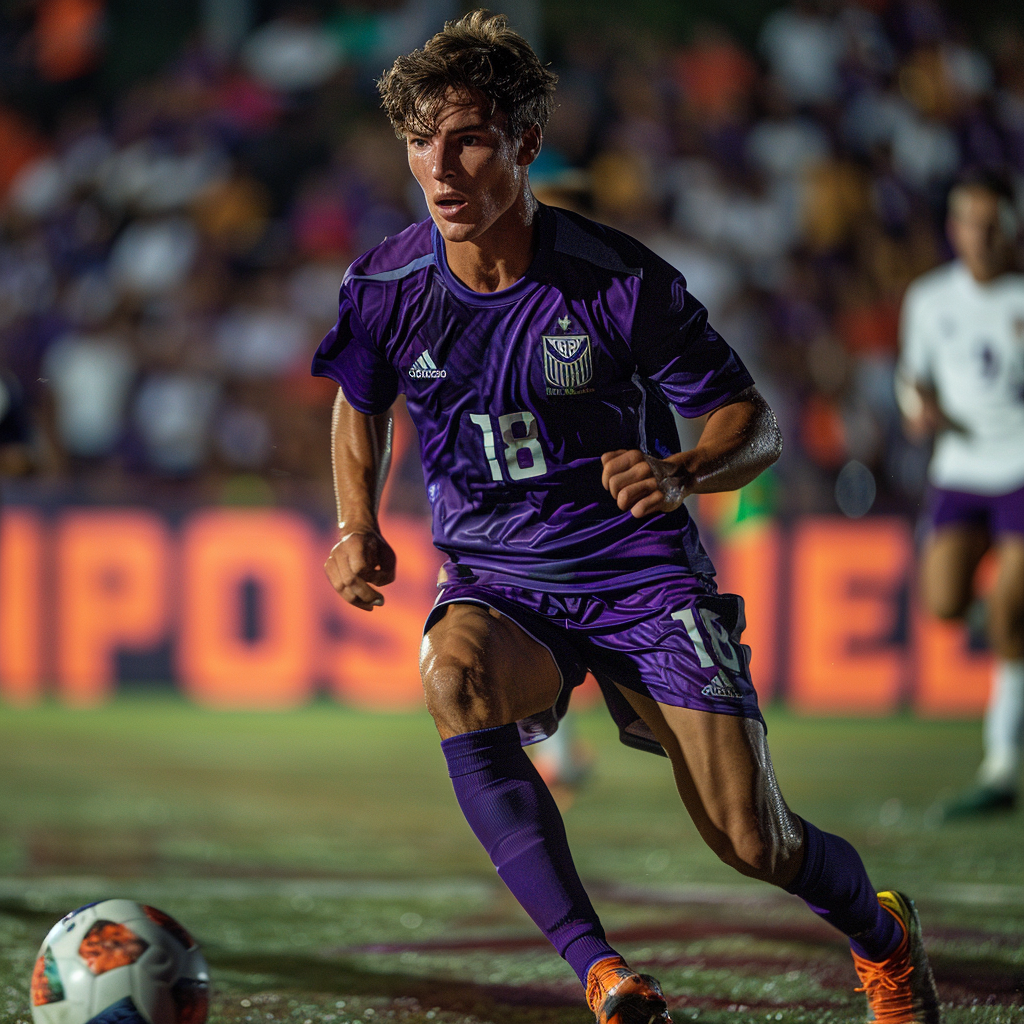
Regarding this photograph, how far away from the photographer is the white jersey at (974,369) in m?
6.25

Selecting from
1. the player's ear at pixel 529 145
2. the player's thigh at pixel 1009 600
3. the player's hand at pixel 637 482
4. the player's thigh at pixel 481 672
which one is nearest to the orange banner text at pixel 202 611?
the player's thigh at pixel 1009 600

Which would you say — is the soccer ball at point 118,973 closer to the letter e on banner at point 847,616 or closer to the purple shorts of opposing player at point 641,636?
the purple shorts of opposing player at point 641,636

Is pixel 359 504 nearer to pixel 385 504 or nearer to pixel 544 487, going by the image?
pixel 544 487

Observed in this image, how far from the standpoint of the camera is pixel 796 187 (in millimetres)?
11156

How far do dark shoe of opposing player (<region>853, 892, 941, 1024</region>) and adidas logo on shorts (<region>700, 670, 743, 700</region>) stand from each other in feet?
2.15

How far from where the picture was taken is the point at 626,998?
2557mm

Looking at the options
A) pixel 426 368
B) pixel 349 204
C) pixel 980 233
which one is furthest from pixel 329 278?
pixel 426 368

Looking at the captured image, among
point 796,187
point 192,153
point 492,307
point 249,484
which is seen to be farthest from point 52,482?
point 492,307

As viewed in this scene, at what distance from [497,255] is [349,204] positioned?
9194 millimetres

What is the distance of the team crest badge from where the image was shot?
9.55 ft

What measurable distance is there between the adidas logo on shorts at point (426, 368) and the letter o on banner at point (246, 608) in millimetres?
6013

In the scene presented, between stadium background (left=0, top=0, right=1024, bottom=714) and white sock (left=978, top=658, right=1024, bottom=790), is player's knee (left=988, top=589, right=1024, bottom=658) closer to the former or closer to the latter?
white sock (left=978, top=658, right=1024, bottom=790)

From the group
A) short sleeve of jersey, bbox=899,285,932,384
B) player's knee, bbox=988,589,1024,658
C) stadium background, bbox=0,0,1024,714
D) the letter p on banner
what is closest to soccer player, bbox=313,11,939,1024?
stadium background, bbox=0,0,1024,714

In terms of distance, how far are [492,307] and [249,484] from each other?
6.74m
